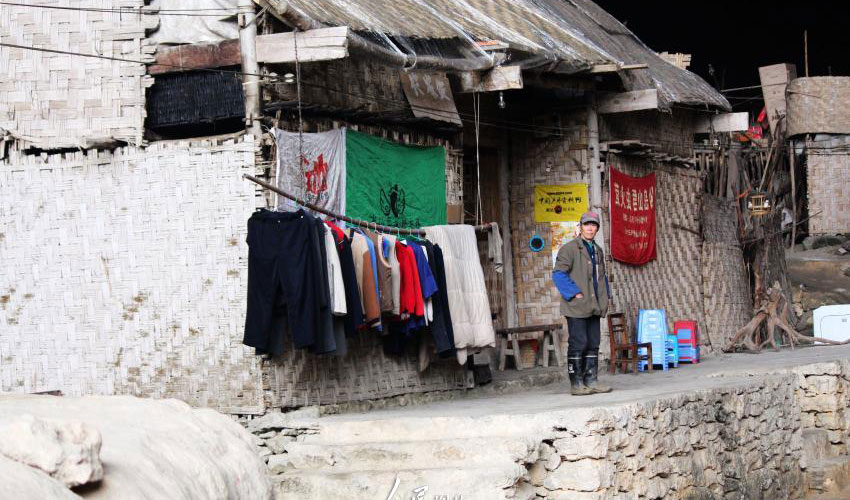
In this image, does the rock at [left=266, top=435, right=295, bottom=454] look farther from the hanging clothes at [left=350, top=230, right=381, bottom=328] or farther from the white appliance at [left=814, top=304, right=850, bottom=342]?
the white appliance at [left=814, top=304, right=850, bottom=342]

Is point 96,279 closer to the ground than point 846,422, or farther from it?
farther from it

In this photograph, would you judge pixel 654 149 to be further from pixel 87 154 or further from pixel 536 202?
pixel 87 154

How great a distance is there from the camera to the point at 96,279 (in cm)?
945

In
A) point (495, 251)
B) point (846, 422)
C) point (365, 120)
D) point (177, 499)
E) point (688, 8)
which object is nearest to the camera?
point (177, 499)

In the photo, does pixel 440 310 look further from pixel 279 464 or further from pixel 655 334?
pixel 655 334

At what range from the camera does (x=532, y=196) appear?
14.0 meters

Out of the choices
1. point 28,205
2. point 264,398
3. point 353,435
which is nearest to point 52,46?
point 28,205

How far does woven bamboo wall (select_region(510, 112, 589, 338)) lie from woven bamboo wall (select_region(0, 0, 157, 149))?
5748mm

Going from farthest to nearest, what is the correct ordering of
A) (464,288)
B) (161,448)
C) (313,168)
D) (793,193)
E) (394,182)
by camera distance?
1. (793,193)
2. (394,182)
3. (464,288)
4. (313,168)
5. (161,448)

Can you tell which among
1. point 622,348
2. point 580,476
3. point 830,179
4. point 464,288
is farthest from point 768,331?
point 580,476

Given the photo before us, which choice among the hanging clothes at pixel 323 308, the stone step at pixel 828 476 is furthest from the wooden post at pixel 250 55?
the stone step at pixel 828 476

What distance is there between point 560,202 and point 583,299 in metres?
3.96

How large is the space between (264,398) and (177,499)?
502 centimetres

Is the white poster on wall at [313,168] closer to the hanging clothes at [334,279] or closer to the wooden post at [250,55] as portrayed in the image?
the wooden post at [250,55]
